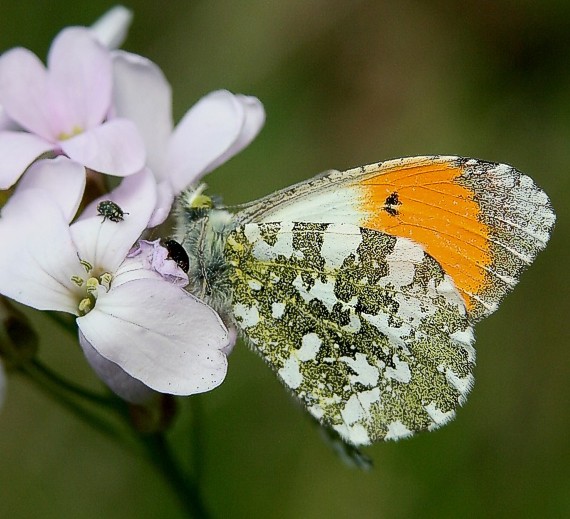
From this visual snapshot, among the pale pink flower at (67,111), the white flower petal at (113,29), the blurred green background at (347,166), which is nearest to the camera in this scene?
the pale pink flower at (67,111)

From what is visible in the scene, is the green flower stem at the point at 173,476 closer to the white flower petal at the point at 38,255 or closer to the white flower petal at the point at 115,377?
the white flower petal at the point at 115,377

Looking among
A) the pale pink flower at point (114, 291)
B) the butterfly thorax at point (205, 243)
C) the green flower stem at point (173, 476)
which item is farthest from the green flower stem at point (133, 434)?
the butterfly thorax at point (205, 243)

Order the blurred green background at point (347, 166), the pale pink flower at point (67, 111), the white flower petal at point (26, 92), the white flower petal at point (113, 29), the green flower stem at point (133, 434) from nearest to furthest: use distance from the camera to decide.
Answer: the pale pink flower at point (67, 111)
the white flower petal at point (26, 92)
the green flower stem at point (133, 434)
the white flower petal at point (113, 29)
the blurred green background at point (347, 166)

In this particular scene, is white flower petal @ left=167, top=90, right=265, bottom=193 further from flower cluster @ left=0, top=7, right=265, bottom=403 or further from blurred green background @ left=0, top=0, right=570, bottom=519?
blurred green background @ left=0, top=0, right=570, bottom=519

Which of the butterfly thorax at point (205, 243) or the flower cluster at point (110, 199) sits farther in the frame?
the butterfly thorax at point (205, 243)

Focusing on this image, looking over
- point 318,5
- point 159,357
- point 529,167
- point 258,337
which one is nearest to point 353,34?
point 318,5

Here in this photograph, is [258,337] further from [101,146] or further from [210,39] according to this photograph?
[210,39]

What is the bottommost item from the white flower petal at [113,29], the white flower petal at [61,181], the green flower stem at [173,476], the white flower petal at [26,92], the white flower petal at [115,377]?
the green flower stem at [173,476]
